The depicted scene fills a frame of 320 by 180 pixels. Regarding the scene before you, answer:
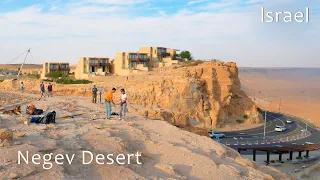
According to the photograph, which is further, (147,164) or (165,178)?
(147,164)

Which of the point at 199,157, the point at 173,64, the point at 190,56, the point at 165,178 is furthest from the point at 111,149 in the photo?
the point at 190,56

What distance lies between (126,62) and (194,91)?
20.1m

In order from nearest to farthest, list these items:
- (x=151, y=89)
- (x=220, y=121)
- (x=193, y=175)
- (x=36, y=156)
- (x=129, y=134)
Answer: (x=36, y=156)
(x=193, y=175)
(x=129, y=134)
(x=151, y=89)
(x=220, y=121)

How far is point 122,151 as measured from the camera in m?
8.25

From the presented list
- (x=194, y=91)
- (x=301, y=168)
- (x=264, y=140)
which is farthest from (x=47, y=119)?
(x=194, y=91)

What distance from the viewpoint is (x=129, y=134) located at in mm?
10195

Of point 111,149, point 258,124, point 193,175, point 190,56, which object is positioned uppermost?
point 190,56

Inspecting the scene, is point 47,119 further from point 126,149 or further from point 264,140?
point 264,140

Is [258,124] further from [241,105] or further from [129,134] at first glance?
[129,134]

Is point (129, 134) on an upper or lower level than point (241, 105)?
upper

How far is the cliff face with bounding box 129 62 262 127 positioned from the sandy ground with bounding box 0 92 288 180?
28.5 metres

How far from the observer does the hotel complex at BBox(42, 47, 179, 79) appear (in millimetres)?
58778

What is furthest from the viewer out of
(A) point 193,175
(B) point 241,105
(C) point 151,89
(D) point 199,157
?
(B) point 241,105

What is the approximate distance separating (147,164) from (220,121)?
4044 cm
